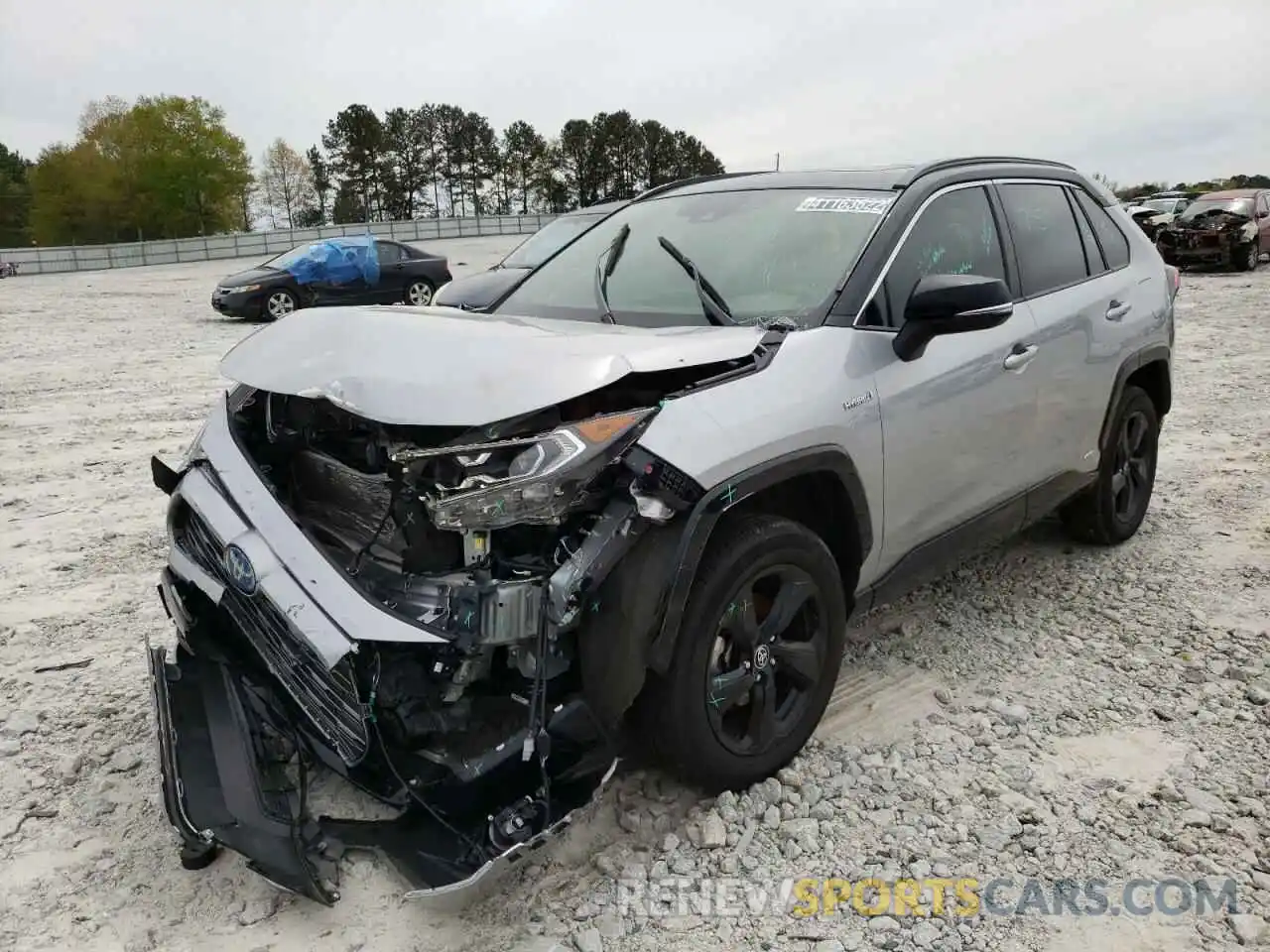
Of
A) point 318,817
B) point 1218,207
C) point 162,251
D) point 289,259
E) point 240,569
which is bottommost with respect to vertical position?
point 318,817

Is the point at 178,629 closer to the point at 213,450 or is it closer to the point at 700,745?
the point at 213,450

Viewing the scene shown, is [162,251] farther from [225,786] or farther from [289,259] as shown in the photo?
[225,786]

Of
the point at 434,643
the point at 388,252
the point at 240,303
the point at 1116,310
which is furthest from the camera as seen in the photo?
the point at 388,252

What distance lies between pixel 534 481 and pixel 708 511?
48 cm

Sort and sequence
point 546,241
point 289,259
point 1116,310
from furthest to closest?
point 289,259
point 546,241
point 1116,310

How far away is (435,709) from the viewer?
7.86 ft

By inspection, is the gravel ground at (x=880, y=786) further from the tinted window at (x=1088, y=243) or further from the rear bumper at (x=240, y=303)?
the rear bumper at (x=240, y=303)

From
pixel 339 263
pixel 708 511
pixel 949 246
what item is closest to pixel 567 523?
pixel 708 511

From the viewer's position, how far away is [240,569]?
8.16 feet

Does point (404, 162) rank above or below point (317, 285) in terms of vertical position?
above

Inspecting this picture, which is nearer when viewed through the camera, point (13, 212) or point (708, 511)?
point (708, 511)

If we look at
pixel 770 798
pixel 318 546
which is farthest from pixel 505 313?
pixel 770 798

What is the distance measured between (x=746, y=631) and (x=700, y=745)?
1.11ft

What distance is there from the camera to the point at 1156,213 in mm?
21000
